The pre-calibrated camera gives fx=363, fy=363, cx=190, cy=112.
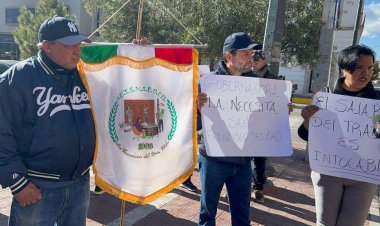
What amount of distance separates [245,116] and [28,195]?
1.71m

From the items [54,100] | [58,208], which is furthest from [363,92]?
[58,208]

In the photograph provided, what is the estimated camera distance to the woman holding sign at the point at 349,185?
259 cm

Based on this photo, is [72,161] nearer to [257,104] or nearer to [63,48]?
[63,48]

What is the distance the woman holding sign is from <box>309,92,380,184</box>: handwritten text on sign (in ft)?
0.22

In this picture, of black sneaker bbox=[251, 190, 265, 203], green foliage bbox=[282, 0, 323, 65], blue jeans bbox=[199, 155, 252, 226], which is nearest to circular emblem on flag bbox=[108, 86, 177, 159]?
blue jeans bbox=[199, 155, 252, 226]

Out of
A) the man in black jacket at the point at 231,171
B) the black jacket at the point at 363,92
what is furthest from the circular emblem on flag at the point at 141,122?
the black jacket at the point at 363,92

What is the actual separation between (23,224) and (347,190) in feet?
7.30

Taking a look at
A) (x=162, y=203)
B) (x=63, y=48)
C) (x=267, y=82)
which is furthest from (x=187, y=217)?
(x=63, y=48)

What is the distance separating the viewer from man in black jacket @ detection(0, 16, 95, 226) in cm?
209

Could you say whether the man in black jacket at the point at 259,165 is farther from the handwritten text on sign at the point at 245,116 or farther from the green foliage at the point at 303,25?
the green foliage at the point at 303,25

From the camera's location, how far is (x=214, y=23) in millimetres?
11203

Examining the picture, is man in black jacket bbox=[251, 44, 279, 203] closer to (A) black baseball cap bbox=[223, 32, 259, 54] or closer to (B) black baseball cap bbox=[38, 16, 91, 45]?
(A) black baseball cap bbox=[223, 32, 259, 54]

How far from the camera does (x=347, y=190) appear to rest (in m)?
2.67

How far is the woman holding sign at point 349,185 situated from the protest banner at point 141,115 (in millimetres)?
969
